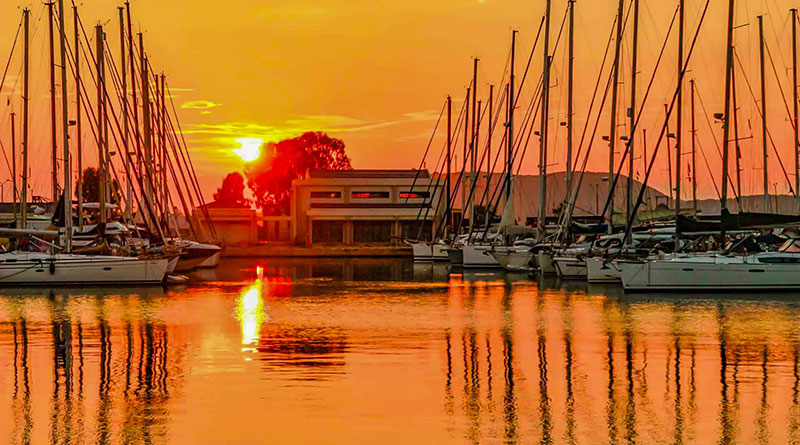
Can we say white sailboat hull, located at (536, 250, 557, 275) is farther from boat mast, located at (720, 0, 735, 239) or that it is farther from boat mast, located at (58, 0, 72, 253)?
boat mast, located at (58, 0, 72, 253)

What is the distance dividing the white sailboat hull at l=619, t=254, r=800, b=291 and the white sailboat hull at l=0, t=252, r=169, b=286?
746 inches

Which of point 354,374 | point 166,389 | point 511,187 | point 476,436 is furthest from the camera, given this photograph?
point 511,187

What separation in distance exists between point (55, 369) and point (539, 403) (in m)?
9.53

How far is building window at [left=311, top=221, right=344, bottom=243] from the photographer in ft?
369

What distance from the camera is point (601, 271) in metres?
49.2

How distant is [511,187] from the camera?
2842 inches

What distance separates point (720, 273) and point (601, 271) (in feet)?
24.2

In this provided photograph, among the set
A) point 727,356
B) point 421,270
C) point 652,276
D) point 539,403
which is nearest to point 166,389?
point 539,403

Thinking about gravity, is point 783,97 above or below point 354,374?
above

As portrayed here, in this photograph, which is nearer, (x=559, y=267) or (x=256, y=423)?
(x=256, y=423)

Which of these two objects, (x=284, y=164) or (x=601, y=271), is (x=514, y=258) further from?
(x=284, y=164)

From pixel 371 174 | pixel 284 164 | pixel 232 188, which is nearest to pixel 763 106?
pixel 371 174

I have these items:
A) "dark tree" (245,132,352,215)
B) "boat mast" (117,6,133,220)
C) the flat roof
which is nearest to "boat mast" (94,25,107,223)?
"boat mast" (117,6,133,220)

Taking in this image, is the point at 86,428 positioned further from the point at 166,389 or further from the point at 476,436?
the point at 476,436
